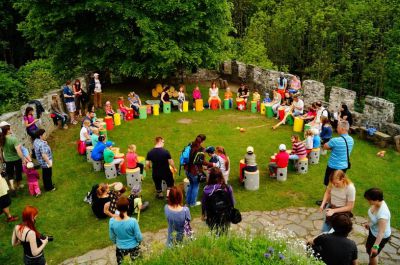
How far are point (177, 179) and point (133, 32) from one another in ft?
31.7

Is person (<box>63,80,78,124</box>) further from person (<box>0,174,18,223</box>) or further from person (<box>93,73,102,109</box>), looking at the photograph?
person (<box>0,174,18,223</box>)

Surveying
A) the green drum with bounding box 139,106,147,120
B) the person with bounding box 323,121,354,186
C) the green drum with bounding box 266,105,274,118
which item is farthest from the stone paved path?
the green drum with bounding box 139,106,147,120

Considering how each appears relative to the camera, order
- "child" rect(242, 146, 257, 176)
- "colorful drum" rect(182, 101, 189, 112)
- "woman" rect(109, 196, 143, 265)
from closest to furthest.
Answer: "woman" rect(109, 196, 143, 265) < "child" rect(242, 146, 257, 176) < "colorful drum" rect(182, 101, 189, 112)

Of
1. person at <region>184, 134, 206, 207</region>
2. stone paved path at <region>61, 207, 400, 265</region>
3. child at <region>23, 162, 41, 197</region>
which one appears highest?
person at <region>184, 134, 206, 207</region>

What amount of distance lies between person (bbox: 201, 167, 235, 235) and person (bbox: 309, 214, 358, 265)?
180 centimetres

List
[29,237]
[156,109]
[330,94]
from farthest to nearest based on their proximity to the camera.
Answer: [156,109]
[330,94]
[29,237]

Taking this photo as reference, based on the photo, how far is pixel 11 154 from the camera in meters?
9.88

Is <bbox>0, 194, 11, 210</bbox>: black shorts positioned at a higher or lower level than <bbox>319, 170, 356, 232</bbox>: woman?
lower

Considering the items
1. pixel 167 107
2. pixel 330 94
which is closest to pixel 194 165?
pixel 167 107

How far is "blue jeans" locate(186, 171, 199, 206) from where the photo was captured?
867 centimetres

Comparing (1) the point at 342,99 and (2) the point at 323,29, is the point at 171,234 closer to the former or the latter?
(1) the point at 342,99

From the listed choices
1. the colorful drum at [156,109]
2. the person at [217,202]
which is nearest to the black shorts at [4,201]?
the person at [217,202]

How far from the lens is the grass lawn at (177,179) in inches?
330

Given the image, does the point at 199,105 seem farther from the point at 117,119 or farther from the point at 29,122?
the point at 29,122
